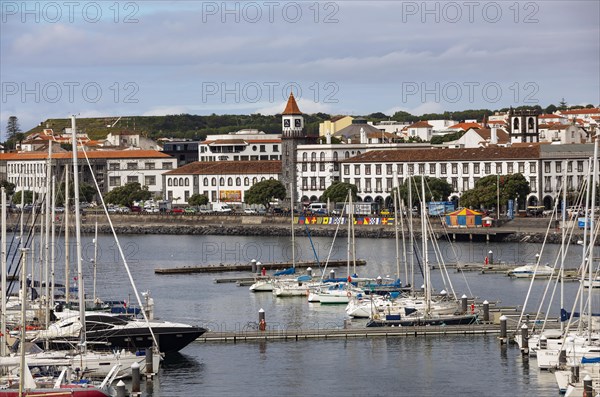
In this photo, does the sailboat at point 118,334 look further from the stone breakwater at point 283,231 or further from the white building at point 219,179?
the white building at point 219,179

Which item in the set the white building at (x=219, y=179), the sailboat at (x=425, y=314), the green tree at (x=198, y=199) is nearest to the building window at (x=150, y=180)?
the white building at (x=219, y=179)

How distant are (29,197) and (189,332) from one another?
86.7m

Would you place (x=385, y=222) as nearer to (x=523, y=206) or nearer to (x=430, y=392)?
(x=523, y=206)

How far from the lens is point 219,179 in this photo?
115m

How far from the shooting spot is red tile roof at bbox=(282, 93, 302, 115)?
367 feet

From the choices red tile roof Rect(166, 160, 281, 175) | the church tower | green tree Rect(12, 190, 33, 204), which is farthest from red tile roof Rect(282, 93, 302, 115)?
green tree Rect(12, 190, 33, 204)

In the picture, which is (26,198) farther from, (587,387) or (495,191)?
(587,387)

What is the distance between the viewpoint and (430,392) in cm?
3362

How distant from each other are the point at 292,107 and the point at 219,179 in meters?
8.74

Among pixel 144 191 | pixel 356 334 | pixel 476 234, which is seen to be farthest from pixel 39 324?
pixel 144 191

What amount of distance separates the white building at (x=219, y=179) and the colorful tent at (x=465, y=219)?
26548 millimetres

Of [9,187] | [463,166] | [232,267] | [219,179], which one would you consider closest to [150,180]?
[9,187]

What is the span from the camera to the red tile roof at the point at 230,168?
11400cm

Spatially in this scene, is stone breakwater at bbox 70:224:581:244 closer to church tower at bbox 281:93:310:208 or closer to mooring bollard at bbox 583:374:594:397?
church tower at bbox 281:93:310:208
